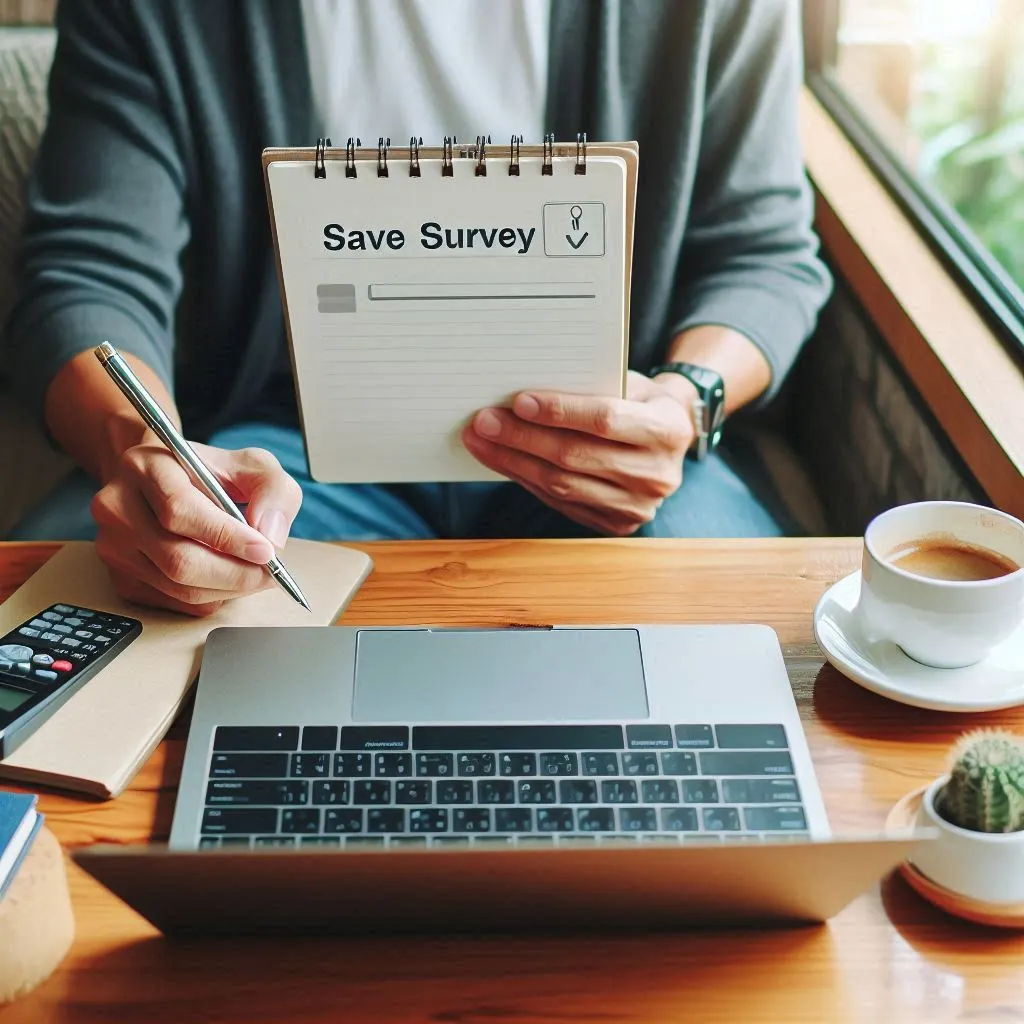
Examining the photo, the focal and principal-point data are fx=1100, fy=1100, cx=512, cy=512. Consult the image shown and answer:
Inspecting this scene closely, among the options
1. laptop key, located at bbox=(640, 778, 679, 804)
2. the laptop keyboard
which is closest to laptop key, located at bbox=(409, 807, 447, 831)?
the laptop keyboard

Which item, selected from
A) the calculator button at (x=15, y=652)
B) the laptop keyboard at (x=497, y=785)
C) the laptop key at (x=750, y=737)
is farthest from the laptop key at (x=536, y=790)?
the calculator button at (x=15, y=652)

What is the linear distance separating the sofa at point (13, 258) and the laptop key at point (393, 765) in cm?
88

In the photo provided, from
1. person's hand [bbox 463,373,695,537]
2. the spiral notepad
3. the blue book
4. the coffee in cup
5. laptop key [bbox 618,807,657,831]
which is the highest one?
the spiral notepad

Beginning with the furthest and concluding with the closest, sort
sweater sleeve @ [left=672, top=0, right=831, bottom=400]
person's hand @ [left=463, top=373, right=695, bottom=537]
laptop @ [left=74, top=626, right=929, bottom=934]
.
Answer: sweater sleeve @ [left=672, top=0, right=831, bottom=400] → person's hand @ [left=463, top=373, right=695, bottom=537] → laptop @ [left=74, top=626, right=929, bottom=934]

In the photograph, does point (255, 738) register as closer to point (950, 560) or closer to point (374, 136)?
point (950, 560)

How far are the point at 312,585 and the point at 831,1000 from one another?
44cm

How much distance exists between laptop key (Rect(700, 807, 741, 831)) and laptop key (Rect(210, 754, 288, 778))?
22cm

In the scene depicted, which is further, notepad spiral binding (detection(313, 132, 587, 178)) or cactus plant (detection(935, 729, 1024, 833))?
notepad spiral binding (detection(313, 132, 587, 178))

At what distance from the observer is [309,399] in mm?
825

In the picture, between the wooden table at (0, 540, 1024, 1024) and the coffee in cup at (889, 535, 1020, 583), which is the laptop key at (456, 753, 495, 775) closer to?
the wooden table at (0, 540, 1024, 1024)

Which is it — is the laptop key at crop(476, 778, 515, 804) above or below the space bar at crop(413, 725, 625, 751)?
above

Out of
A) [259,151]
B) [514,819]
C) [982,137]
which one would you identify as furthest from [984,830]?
[982,137]

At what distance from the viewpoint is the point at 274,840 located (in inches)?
21.8

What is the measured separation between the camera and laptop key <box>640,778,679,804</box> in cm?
57
